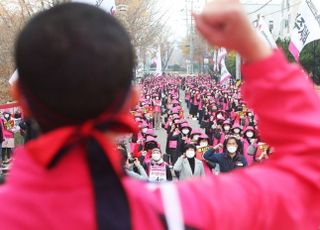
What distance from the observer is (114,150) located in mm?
1034

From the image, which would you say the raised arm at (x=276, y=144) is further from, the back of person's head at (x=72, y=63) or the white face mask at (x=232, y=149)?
the white face mask at (x=232, y=149)

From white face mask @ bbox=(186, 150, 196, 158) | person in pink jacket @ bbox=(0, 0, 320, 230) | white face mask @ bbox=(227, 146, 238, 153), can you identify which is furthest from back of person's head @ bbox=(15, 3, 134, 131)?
white face mask @ bbox=(227, 146, 238, 153)

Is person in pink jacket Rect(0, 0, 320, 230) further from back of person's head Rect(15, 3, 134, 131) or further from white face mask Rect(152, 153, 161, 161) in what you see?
white face mask Rect(152, 153, 161, 161)

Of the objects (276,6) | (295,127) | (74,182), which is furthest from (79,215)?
(276,6)

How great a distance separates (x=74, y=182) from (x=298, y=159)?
416mm

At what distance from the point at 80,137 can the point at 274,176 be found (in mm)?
364

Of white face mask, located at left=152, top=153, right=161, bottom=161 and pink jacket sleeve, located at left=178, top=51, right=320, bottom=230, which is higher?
pink jacket sleeve, located at left=178, top=51, right=320, bottom=230

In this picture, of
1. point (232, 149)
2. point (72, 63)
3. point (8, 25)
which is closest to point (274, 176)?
point (72, 63)

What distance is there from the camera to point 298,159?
110 cm

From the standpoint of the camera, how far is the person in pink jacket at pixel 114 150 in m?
0.98

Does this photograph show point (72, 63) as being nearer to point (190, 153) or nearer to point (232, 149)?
point (190, 153)

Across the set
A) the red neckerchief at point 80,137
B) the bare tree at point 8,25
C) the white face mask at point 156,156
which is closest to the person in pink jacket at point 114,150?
the red neckerchief at point 80,137

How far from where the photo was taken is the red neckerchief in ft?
3.19

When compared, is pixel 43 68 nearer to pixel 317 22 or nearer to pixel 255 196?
pixel 255 196
